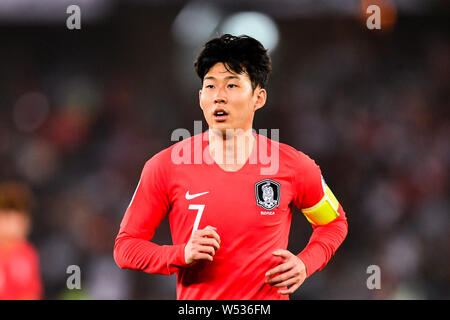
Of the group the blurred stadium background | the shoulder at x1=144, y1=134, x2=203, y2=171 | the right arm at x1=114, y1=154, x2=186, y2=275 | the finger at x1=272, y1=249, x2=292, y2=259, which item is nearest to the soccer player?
the blurred stadium background

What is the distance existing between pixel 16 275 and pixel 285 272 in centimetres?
271

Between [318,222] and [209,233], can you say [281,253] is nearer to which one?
[209,233]

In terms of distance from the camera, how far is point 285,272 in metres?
2.15

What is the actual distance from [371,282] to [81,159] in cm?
348

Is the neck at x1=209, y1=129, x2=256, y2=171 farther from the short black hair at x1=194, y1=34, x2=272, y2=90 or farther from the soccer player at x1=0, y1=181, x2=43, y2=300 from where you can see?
the soccer player at x1=0, y1=181, x2=43, y2=300

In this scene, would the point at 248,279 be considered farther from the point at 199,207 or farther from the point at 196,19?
the point at 196,19

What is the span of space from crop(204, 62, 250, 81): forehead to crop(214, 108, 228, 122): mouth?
0.48 feet

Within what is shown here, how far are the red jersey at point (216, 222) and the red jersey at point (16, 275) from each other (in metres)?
2.09

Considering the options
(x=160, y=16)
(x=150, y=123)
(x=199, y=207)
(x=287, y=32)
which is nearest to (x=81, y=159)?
(x=150, y=123)

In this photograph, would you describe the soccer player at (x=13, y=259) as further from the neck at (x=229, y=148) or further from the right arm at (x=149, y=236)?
the neck at (x=229, y=148)

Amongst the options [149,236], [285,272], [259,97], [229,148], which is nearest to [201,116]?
[259,97]

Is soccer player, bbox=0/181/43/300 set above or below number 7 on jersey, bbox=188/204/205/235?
below

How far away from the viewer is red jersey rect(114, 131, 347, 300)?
2211 millimetres
